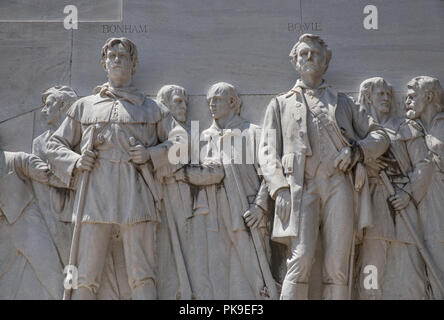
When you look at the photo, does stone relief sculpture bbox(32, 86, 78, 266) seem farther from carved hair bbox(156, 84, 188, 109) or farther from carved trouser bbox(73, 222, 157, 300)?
carved hair bbox(156, 84, 188, 109)

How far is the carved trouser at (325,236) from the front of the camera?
12500mm

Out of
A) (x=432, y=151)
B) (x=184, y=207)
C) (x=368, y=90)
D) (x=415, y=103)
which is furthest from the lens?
(x=368, y=90)

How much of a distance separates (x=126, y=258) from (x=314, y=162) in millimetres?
2641

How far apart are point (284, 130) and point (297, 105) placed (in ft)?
1.21

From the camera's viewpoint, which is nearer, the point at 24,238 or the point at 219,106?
the point at 24,238

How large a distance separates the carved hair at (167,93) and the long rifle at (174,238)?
0.89 meters

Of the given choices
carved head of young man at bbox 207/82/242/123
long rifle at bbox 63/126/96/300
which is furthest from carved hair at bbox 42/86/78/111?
carved head of young man at bbox 207/82/242/123

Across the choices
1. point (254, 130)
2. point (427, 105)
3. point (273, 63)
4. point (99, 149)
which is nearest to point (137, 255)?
point (99, 149)

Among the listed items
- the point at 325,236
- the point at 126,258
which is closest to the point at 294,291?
the point at 325,236

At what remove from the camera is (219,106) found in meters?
13.5

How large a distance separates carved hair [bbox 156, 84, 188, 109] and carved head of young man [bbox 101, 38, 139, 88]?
0.47 metres

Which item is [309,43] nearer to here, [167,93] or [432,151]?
[167,93]

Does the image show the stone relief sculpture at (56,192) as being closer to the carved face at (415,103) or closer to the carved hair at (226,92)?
the carved hair at (226,92)

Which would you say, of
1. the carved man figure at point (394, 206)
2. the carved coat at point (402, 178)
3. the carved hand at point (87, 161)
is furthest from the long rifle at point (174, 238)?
the carved coat at point (402, 178)
